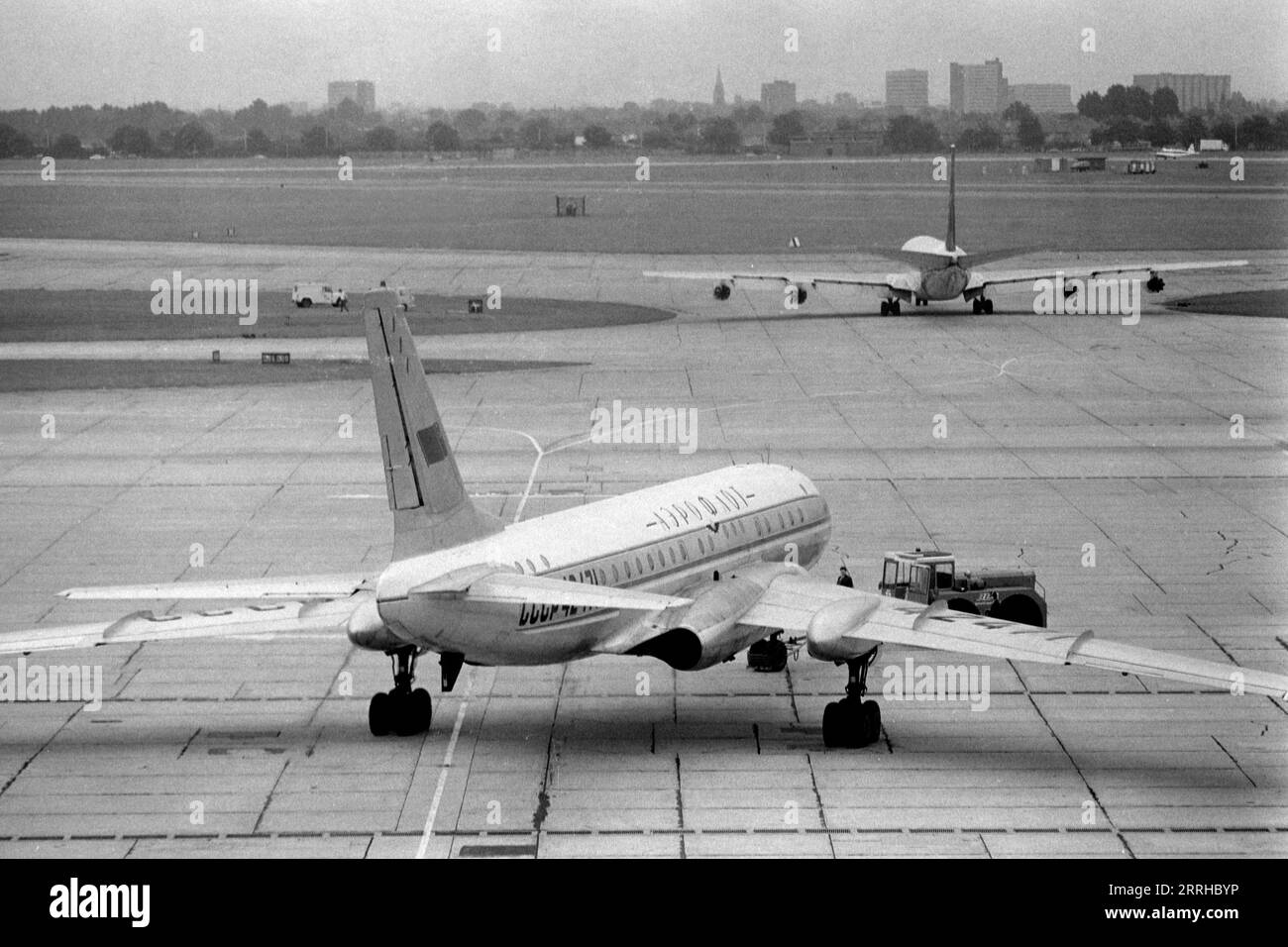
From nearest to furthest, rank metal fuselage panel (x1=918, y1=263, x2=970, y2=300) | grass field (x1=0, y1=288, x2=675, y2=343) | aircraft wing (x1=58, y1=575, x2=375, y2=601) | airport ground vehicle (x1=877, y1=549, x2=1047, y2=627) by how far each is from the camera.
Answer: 1. aircraft wing (x1=58, y1=575, x2=375, y2=601)
2. airport ground vehicle (x1=877, y1=549, x2=1047, y2=627)
3. grass field (x1=0, y1=288, x2=675, y2=343)
4. metal fuselage panel (x1=918, y1=263, x2=970, y2=300)

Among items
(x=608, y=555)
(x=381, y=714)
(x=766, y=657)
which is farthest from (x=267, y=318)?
(x=608, y=555)

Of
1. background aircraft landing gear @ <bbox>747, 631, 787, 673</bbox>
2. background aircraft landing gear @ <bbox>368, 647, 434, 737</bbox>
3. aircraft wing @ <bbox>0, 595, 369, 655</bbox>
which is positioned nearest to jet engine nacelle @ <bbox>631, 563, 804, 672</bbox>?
background aircraft landing gear @ <bbox>747, 631, 787, 673</bbox>

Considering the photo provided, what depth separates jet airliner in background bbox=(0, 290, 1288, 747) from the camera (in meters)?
30.5

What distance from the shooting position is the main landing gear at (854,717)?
111 ft

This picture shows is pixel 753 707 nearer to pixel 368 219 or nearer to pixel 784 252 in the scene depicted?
pixel 784 252

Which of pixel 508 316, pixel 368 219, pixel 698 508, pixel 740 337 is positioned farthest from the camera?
pixel 368 219

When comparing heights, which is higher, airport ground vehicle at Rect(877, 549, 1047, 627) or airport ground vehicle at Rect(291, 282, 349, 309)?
airport ground vehicle at Rect(291, 282, 349, 309)

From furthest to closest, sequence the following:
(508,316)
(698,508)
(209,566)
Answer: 1. (508,316)
2. (209,566)
3. (698,508)

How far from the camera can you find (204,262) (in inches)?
5871

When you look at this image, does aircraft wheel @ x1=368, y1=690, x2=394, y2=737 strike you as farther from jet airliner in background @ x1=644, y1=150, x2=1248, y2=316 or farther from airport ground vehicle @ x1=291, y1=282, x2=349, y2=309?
airport ground vehicle @ x1=291, y1=282, x2=349, y2=309

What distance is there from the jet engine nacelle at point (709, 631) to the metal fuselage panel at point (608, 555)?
1.89ft

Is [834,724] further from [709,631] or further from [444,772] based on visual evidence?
[444,772]
